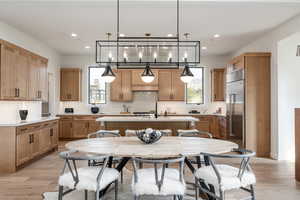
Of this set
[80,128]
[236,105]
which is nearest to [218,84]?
[236,105]

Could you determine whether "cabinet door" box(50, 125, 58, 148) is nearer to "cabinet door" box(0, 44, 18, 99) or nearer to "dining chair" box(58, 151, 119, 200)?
"cabinet door" box(0, 44, 18, 99)

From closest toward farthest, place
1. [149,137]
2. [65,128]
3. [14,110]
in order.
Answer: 1. [149,137]
2. [14,110]
3. [65,128]

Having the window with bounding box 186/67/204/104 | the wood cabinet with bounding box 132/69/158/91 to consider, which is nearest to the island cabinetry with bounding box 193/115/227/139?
the window with bounding box 186/67/204/104

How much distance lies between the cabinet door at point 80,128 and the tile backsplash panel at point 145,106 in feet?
2.27

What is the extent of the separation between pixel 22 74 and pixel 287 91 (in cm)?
553

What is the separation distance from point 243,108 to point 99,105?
15.7 ft

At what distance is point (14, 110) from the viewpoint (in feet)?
15.9

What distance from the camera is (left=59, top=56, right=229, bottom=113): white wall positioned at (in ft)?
26.2

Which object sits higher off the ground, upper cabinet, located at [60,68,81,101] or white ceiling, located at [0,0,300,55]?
white ceiling, located at [0,0,300,55]

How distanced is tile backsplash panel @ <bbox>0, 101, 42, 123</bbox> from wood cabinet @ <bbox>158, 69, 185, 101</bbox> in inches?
150

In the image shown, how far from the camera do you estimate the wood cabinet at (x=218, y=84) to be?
7.79 m

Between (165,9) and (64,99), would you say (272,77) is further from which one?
(64,99)

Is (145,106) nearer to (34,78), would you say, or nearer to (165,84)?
(165,84)

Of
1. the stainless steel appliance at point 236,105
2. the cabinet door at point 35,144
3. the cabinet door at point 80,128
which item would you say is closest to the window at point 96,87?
the cabinet door at point 80,128
